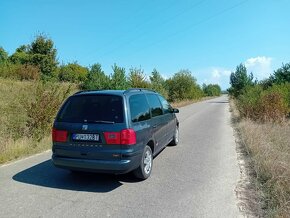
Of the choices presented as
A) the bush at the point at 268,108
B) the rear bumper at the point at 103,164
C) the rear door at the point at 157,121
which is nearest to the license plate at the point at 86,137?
the rear bumper at the point at 103,164

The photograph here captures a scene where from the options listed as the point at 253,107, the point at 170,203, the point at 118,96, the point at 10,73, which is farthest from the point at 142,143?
the point at 10,73

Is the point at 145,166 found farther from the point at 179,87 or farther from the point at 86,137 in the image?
the point at 179,87

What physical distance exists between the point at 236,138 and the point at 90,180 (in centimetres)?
701

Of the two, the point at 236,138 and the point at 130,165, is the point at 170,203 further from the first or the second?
the point at 236,138

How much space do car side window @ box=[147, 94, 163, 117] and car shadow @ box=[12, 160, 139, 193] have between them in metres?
1.68

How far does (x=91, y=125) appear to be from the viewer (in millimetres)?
5590

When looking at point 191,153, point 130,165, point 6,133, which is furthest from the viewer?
point 6,133

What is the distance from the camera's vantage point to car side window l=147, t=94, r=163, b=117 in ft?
23.5

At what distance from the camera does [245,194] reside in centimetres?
525

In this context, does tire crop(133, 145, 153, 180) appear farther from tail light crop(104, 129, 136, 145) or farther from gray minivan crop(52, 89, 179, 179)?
tail light crop(104, 129, 136, 145)

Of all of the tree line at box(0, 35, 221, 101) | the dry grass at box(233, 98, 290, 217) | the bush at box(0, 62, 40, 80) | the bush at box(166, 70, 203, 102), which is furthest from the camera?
the bush at box(166, 70, 203, 102)

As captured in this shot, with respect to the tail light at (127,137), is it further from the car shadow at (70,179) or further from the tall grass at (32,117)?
the tall grass at (32,117)

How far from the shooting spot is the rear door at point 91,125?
5.48 meters

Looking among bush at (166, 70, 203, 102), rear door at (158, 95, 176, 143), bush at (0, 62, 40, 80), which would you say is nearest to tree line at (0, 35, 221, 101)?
bush at (0, 62, 40, 80)
